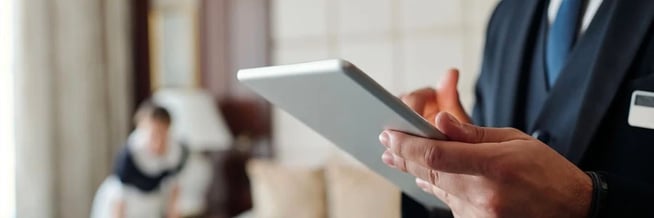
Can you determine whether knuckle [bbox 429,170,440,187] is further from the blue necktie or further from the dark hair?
A: the dark hair

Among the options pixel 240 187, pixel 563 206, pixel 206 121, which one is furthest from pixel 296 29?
pixel 563 206

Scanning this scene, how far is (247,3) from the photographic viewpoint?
9.19ft

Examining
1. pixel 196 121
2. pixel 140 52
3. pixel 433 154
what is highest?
pixel 433 154

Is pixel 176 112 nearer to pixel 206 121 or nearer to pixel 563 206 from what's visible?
pixel 206 121

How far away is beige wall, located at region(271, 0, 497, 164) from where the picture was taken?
7.59 ft

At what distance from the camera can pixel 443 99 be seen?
3.00ft

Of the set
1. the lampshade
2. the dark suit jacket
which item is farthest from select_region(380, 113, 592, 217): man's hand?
the lampshade

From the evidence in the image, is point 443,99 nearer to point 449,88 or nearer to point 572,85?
point 449,88

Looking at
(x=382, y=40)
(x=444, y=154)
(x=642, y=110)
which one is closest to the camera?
(x=444, y=154)

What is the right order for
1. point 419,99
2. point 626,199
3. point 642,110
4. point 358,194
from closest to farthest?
1. point 626,199
2. point 642,110
3. point 419,99
4. point 358,194

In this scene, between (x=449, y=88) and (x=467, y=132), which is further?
(x=449, y=88)

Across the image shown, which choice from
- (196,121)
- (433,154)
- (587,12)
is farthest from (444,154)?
(196,121)

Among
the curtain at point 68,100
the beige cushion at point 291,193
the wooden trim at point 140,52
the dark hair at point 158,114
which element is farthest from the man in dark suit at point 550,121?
the wooden trim at point 140,52

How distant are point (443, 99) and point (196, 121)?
1.88m
